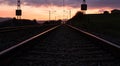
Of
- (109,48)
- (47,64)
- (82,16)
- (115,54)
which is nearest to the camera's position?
(47,64)

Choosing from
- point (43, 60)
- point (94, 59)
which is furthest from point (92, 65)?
point (43, 60)

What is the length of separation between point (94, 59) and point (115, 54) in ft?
2.40

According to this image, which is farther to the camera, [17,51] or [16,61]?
[17,51]

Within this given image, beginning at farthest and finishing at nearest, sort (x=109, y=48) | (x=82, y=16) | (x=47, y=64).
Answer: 1. (x=82, y=16)
2. (x=109, y=48)
3. (x=47, y=64)

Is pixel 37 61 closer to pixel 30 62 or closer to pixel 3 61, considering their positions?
pixel 30 62

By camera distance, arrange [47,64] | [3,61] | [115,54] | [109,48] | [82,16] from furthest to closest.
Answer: [82,16] → [109,48] → [115,54] → [47,64] → [3,61]

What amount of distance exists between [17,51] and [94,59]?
2.05 meters

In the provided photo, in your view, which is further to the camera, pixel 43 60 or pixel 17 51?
pixel 17 51

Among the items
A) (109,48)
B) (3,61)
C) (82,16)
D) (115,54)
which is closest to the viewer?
(3,61)

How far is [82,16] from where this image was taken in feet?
370

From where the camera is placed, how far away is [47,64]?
Answer: 6852 millimetres

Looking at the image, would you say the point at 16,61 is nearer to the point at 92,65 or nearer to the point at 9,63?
the point at 9,63

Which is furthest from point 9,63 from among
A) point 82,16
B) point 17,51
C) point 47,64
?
point 82,16

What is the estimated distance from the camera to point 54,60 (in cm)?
742
